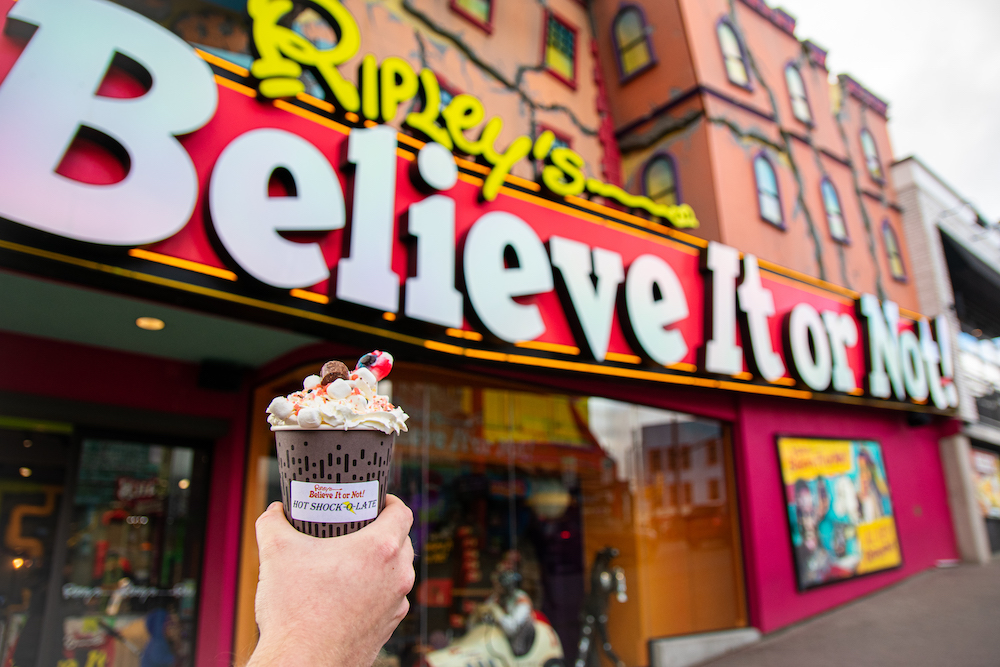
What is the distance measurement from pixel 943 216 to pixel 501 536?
47.5ft

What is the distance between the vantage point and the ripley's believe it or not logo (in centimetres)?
441

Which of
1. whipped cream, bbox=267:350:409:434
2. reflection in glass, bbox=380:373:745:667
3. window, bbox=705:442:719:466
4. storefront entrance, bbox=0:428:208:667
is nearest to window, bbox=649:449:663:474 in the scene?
reflection in glass, bbox=380:373:745:667

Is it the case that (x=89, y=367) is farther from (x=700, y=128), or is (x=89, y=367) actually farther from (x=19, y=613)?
(x=700, y=128)

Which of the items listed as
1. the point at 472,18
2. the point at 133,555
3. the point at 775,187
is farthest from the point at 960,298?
the point at 133,555

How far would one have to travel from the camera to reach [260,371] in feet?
19.4

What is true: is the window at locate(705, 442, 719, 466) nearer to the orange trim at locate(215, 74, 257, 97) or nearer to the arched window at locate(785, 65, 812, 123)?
the orange trim at locate(215, 74, 257, 97)

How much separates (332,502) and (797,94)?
43.9 ft

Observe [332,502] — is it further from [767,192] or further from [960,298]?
[960,298]

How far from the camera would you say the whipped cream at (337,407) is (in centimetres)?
144

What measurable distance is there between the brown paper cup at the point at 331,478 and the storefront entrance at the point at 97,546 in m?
4.81

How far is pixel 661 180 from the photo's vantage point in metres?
10.0

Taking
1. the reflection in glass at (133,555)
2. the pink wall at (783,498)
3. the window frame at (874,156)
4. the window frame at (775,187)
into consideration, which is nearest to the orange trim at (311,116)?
the reflection in glass at (133,555)

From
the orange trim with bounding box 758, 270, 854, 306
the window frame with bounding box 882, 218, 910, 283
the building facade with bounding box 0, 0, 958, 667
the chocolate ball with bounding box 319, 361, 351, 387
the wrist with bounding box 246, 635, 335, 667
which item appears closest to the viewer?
the wrist with bounding box 246, 635, 335, 667

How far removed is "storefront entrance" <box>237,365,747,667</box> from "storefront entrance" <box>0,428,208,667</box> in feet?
2.27
